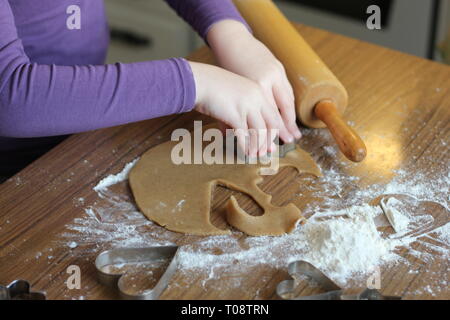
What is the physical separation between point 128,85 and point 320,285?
0.37 metres

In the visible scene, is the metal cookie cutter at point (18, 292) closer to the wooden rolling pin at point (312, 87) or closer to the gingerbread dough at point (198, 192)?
the gingerbread dough at point (198, 192)

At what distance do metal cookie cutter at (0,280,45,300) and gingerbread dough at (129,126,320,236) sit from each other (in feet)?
0.61

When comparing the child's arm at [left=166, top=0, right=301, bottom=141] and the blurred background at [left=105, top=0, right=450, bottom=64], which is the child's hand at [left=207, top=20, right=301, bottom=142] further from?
the blurred background at [left=105, top=0, right=450, bottom=64]

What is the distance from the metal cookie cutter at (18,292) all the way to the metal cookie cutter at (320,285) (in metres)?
0.28

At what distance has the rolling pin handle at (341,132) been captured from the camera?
0.90 m

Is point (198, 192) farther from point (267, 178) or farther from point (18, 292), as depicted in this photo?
point (18, 292)

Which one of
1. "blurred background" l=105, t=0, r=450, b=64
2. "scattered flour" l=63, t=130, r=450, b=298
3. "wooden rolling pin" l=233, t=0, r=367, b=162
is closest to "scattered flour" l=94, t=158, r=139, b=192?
"scattered flour" l=63, t=130, r=450, b=298

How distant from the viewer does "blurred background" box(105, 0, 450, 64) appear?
1962 millimetres

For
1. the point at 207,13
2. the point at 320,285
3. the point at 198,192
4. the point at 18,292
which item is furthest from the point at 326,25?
the point at 18,292

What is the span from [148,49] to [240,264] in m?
1.72

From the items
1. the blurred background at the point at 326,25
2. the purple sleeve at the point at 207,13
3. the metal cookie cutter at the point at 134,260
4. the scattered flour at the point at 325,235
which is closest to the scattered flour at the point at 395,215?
the scattered flour at the point at 325,235
